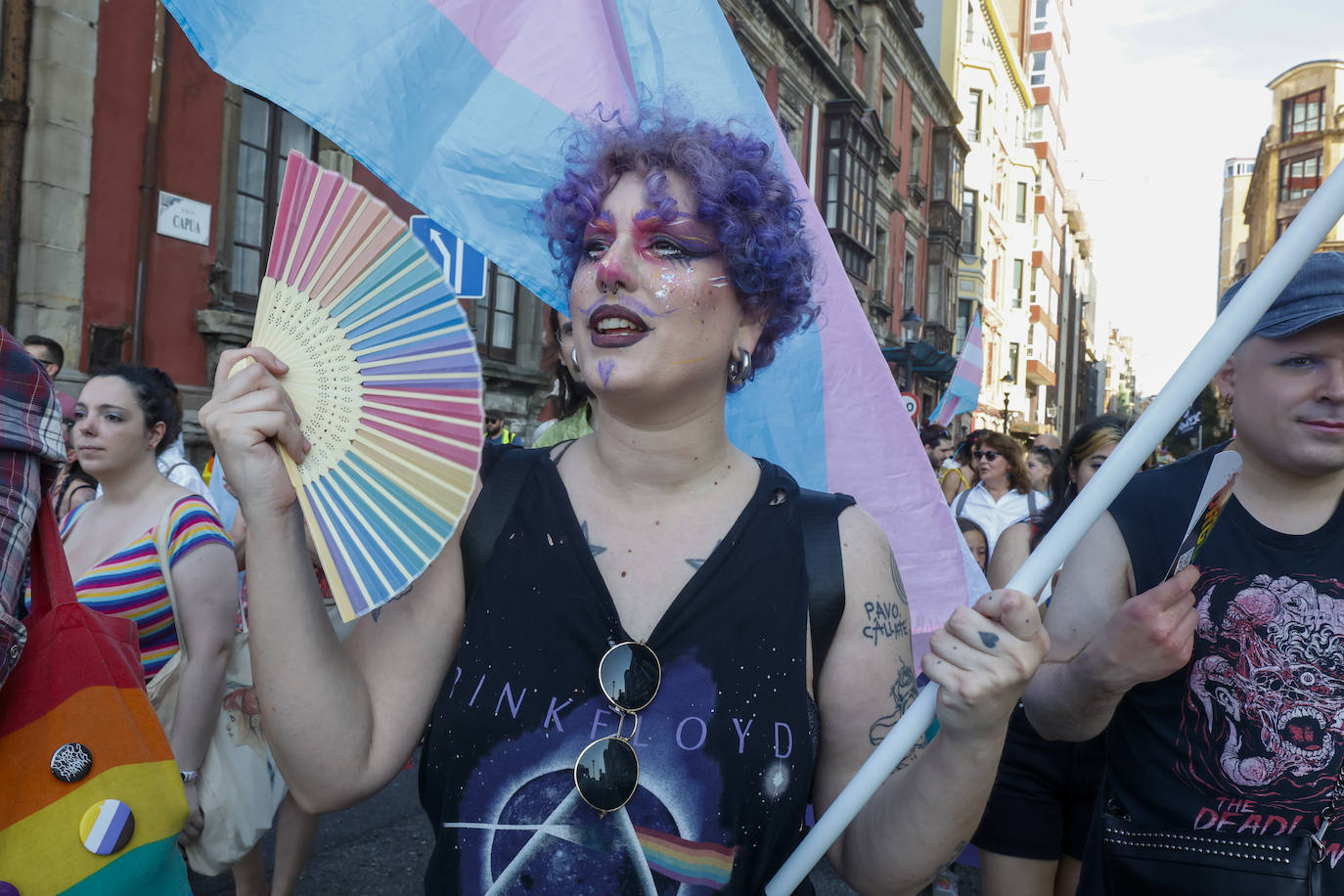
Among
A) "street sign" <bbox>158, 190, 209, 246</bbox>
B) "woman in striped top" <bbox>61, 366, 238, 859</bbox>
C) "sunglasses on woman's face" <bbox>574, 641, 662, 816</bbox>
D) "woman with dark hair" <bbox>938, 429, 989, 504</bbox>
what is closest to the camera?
"sunglasses on woman's face" <bbox>574, 641, 662, 816</bbox>

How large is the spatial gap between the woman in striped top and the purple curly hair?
1723mm

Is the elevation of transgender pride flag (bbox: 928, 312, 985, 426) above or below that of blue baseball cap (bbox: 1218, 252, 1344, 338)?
above

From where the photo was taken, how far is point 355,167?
35.1 ft

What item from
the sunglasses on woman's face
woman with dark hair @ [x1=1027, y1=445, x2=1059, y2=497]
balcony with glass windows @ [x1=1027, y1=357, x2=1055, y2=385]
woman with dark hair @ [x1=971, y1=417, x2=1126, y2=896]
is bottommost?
woman with dark hair @ [x1=971, y1=417, x2=1126, y2=896]

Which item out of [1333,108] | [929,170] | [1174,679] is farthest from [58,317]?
[1333,108]

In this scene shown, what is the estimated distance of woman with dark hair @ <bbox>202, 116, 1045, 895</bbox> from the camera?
1381mm

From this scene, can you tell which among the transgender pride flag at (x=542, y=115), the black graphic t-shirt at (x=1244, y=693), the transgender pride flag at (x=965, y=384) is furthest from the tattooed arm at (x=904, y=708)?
the transgender pride flag at (x=965, y=384)

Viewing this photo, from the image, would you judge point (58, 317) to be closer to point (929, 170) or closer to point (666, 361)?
point (666, 361)

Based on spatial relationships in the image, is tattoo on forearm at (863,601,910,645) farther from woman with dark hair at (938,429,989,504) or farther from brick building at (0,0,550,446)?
brick building at (0,0,550,446)

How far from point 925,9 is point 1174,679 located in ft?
121

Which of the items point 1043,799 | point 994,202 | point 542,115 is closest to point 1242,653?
point 1043,799

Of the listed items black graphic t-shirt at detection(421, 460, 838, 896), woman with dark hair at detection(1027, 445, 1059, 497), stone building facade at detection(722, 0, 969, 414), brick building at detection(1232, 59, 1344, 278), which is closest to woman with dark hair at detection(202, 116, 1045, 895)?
black graphic t-shirt at detection(421, 460, 838, 896)

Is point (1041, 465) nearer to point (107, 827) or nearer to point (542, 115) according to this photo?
point (542, 115)

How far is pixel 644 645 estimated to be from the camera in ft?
4.95
